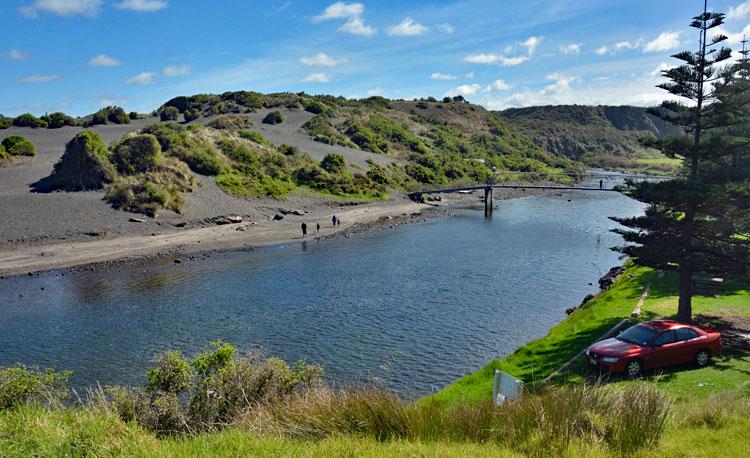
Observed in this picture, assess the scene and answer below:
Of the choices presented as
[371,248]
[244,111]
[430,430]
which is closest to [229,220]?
[371,248]

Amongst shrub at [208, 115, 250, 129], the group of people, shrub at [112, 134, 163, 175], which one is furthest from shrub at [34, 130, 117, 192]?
shrub at [208, 115, 250, 129]

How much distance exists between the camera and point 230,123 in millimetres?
99688

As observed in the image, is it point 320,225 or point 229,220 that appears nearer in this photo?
point 229,220

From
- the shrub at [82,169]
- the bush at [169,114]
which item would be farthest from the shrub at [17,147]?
the bush at [169,114]

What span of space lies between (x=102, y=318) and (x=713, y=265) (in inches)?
1187

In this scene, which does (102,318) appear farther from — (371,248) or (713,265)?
(713,265)

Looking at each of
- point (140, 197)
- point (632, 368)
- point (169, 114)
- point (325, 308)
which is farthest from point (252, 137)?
point (632, 368)

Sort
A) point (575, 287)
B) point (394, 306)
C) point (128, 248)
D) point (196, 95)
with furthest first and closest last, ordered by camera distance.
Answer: point (196, 95), point (128, 248), point (575, 287), point (394, 306)

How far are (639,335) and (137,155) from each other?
5819 centimetres

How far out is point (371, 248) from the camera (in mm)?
50031

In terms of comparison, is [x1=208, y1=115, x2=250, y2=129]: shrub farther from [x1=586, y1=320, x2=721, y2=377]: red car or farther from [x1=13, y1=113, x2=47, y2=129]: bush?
[x1=586, y1=320, x2=721, y2=377]: red car

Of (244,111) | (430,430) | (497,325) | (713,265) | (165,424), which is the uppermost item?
(244,111)

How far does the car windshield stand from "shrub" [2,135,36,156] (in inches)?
2575

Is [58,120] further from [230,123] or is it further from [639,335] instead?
[639,335]
